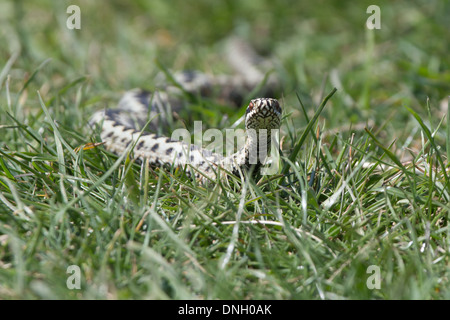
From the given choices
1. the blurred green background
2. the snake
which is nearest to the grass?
the snake

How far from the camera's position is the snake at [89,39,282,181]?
3.53 metres

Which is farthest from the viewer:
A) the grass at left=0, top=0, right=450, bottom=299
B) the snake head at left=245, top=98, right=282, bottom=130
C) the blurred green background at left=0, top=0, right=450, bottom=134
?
the blurred green background at left=0, top=0, right=450, bottom=134

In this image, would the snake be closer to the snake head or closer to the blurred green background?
the snake head

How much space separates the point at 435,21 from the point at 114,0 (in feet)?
17.6

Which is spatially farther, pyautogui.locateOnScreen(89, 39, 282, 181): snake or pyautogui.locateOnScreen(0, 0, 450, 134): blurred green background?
pyautogui.locateOnScreen(0, 0, 450, 134): blurred green background

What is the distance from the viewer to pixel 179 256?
2631 millimetres

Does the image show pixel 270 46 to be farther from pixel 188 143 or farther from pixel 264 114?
pixel 264 114

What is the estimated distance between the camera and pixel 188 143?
3994mm

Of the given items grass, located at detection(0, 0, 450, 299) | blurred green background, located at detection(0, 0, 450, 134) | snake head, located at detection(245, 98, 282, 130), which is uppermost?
blurred green background, located at detection(0, 0, 450, 134)

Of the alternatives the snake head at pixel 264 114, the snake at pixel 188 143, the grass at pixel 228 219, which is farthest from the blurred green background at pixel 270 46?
the snake head at pixel 264 114

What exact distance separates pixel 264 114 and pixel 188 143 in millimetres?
789

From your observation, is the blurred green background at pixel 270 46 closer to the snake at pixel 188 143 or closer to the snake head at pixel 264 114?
the snake at pixel 188 143

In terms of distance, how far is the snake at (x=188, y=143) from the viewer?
3533 mm
